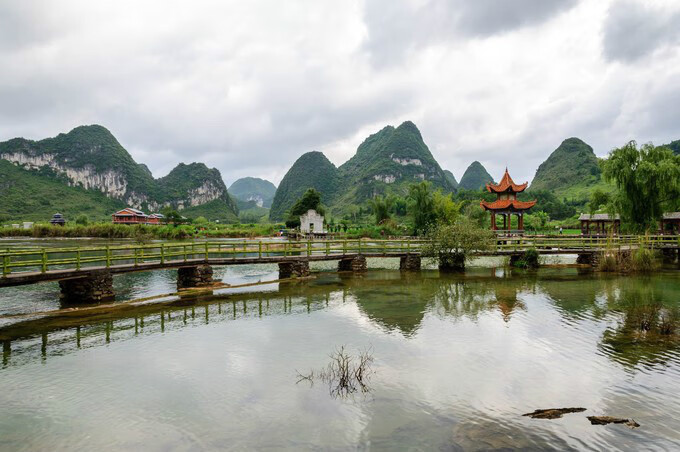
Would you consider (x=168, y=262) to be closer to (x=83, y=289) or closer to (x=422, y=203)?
(x=83, y=289)

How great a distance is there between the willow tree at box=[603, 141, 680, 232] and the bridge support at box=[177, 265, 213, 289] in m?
35.9

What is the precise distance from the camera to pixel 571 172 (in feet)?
533

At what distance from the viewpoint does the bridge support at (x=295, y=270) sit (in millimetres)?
25953

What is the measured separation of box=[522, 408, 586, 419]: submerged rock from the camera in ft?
25.0

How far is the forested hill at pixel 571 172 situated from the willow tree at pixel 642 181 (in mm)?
92864

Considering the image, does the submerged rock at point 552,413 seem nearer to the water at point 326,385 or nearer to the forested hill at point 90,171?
the water at point 326,385

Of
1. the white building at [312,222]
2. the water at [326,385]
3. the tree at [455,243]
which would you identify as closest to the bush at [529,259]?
the tree at [455,243]

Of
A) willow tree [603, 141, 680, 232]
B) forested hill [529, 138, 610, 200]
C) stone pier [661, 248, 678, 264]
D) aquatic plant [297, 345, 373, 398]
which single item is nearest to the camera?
aquatic plant [297, 345, 373, 398]

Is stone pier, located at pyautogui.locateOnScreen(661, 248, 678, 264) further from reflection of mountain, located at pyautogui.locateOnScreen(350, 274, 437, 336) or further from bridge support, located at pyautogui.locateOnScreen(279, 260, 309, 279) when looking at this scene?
bridge support, located at pyautogui.locateOnScreen(279, 260, 309, 279)

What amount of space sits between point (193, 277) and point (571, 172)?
17873 centimetres

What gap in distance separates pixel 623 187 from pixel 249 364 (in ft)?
124

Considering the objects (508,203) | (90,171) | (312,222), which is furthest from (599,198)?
(90,171)

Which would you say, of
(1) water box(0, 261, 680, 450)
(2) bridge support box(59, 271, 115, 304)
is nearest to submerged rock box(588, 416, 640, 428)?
(1) water box(0, 261, 680, 450)

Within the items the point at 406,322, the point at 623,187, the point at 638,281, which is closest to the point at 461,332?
the point at 406,322
